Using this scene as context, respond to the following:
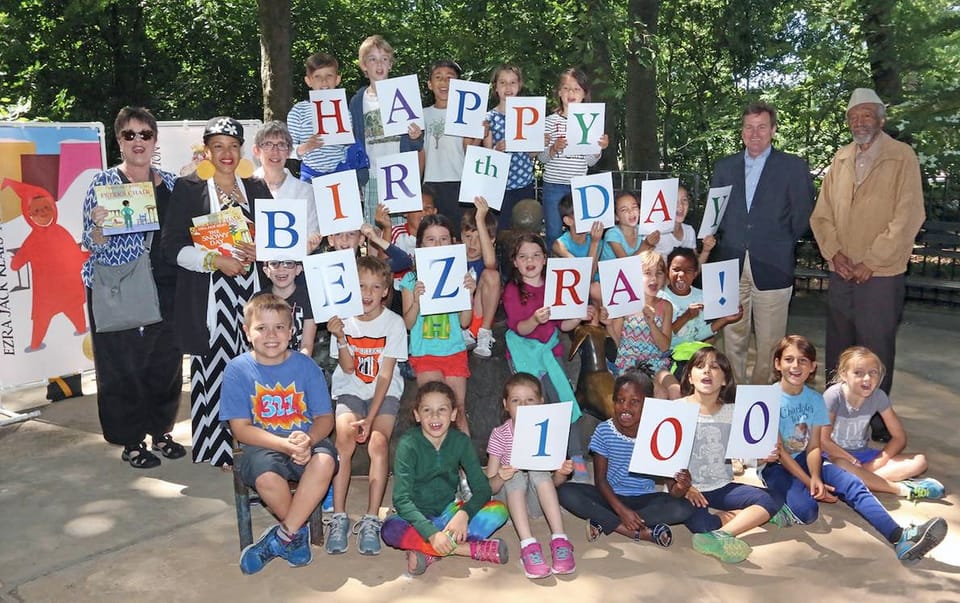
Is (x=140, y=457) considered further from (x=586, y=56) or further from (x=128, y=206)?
(x=586, y=56)

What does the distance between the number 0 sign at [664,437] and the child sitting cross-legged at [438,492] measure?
661 millimetres

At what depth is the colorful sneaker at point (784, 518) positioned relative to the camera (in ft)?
13.9

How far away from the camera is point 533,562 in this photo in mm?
3748

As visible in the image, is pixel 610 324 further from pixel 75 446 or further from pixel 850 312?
pixel 75 446

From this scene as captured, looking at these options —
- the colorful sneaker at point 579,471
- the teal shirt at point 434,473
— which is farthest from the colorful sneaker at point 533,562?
the colorful sneaker at point 579,471

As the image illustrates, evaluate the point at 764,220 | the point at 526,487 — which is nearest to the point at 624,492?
the point at 526,487

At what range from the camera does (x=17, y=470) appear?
505 cm

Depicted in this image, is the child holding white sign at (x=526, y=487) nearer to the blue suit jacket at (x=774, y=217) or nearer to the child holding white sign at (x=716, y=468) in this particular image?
the child holding white sign at (x=716, y=468)

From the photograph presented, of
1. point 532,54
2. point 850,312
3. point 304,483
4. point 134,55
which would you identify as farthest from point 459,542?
point 134,55

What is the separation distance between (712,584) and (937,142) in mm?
6096

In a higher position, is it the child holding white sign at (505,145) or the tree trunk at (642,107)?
the tree trunk at (642,107)

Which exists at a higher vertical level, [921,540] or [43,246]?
[43,246]

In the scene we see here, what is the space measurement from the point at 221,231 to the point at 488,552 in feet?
6.81

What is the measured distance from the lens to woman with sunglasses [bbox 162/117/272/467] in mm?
4641
